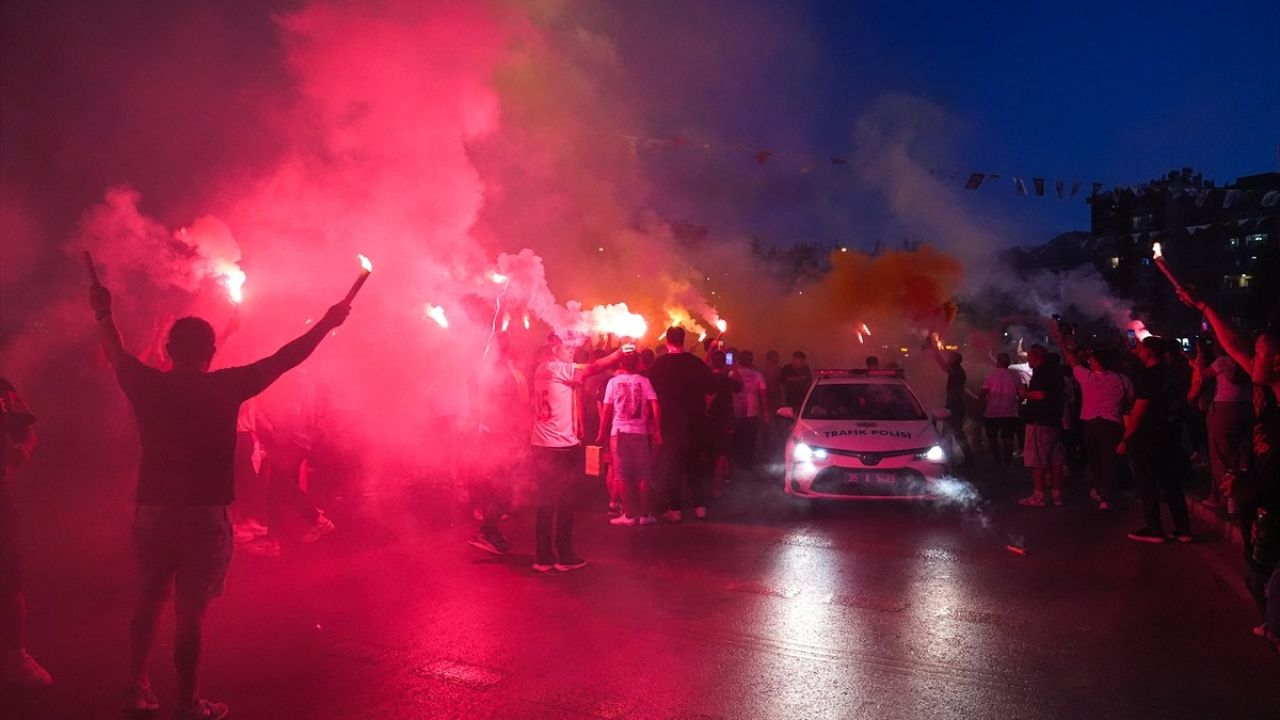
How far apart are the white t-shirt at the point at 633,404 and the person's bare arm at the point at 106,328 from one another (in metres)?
5.22

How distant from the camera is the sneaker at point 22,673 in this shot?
4.50m

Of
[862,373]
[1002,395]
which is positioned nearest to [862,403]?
[862,373]

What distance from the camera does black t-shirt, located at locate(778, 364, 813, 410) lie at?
15180 mm

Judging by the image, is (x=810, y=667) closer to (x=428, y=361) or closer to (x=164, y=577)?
(x=164, y=577)

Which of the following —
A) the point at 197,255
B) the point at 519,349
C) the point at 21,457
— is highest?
the point at 197,255

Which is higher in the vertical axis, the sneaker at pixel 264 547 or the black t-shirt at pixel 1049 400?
the black t-shirt at pixel 1049 400

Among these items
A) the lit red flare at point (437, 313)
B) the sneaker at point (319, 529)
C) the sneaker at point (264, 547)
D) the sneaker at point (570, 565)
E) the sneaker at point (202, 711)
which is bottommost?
A: the sneaker at point (202, 711)

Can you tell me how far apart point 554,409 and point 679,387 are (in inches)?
93.7

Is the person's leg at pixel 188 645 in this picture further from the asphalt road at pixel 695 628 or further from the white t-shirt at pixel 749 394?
the white t-shirt at pixel 749 394

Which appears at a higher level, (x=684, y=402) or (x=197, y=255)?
(x=197, y=255)

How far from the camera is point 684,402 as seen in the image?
9539mm

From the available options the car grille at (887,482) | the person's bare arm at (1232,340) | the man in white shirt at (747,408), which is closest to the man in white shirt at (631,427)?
the car grille at (887,482)

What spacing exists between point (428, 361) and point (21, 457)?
37.9ft

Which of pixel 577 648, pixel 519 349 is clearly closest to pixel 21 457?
pixel 577 648
